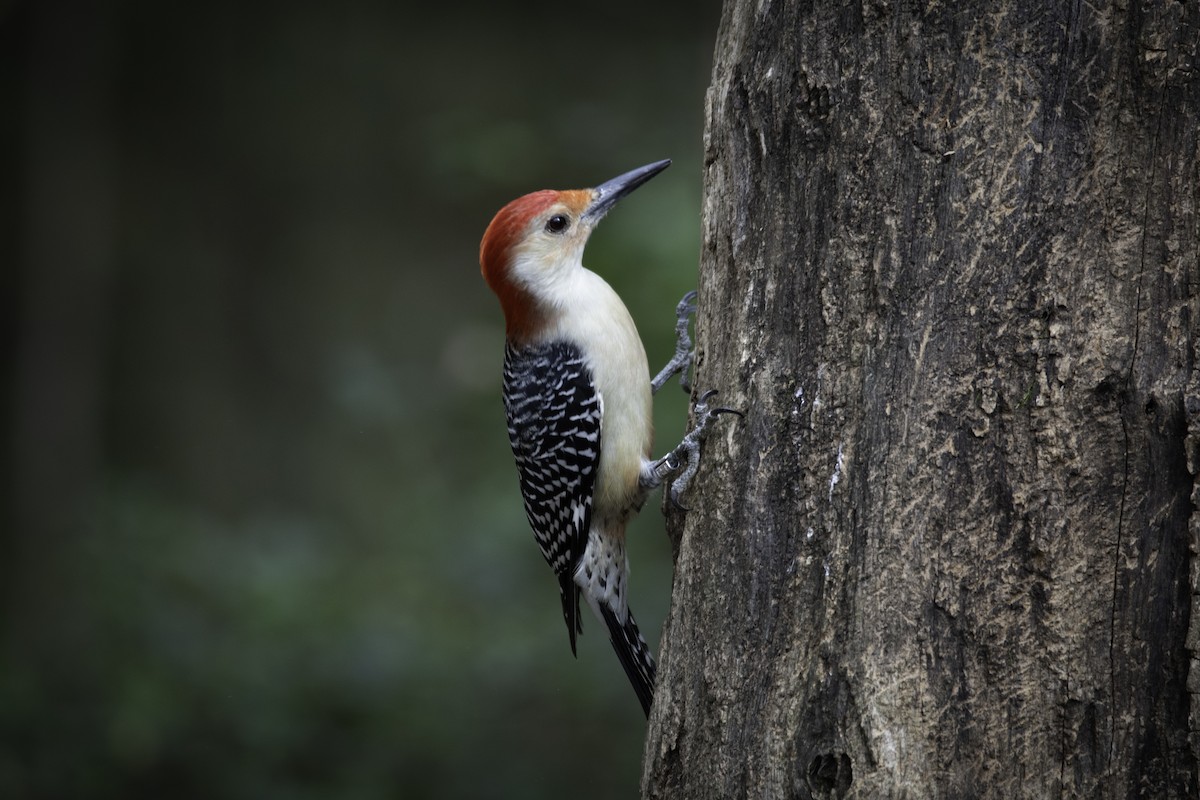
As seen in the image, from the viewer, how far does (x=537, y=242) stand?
3580 millimetres

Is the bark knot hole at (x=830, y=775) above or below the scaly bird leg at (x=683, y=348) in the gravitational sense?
below

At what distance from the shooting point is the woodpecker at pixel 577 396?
136 inches

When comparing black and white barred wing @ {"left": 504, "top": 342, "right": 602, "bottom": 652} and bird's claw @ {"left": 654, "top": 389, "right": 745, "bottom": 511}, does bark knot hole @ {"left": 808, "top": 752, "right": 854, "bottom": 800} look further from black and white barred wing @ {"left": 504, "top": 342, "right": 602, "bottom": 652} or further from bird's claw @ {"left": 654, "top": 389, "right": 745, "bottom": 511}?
black and white barred wing @ {"left": 504, "top": 342, "right": 602, "bottom": 652}

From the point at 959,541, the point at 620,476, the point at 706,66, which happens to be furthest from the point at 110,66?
the point at 959,541

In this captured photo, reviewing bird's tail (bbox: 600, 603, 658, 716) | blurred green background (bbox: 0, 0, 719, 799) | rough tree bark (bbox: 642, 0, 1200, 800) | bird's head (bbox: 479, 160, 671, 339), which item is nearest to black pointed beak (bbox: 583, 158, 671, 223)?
bird's head (bbox: 479, 160, 671, 339)

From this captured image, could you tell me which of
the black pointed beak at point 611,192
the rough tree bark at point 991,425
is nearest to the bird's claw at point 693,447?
the rough tree bark at point 991,425

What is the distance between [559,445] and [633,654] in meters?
0.72

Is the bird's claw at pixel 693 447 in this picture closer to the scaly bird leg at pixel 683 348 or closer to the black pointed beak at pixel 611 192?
the scaly bird leg at pixel 683 348

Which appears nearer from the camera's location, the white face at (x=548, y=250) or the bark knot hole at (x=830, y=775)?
the bark knot hole at (x=830, y=775)

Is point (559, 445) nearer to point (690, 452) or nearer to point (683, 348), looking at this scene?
point (683, 348)

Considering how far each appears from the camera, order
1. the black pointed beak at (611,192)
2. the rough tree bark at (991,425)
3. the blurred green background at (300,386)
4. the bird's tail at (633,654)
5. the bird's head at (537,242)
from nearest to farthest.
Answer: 1. the rough tree bark at (991,425)
2. the bird's tail at (633,654)
3. the bird's head at (537,242)
4. the black pointed beak at (611,192)
5. the blurred green background at (300,386)

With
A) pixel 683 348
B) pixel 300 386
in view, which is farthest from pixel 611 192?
pixel 300 386

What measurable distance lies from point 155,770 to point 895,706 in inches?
156

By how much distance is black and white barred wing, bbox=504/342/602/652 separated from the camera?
3467 mm
